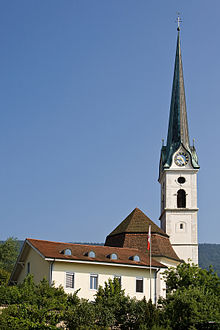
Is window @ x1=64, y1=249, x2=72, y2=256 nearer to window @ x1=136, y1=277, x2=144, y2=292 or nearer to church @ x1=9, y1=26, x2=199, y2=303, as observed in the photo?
church @ x1=9, y1=26, x2=199, y2=303

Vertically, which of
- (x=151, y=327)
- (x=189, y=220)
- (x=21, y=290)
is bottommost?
(x=151, y=327)

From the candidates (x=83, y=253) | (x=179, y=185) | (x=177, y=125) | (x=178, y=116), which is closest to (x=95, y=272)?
(x=83, y=253)

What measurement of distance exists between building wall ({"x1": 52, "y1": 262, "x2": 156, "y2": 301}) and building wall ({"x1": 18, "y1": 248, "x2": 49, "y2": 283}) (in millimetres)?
1210

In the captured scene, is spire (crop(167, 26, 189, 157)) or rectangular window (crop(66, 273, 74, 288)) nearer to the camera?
rectangular window (crop(66, 273, 74, 288))

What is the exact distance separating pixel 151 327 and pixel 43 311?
21.5ft

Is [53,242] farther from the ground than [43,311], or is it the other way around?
[53,242]

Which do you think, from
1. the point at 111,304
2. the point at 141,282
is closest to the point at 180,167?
the point at 141,282

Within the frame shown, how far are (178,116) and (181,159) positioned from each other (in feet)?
21.1

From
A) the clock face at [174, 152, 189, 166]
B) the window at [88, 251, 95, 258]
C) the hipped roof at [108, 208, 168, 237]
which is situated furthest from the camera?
the clock face at [174, 152, 189, 166]

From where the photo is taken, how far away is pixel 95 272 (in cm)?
4397

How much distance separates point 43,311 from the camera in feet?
110

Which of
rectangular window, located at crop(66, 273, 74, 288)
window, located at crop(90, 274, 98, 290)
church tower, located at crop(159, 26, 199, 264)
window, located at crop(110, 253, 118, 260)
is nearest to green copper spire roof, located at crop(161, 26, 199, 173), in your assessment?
church tower, located at crop(159, 26, 199, 264)

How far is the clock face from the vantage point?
235ft

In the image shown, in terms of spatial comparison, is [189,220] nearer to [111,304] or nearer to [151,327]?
[111,304]
